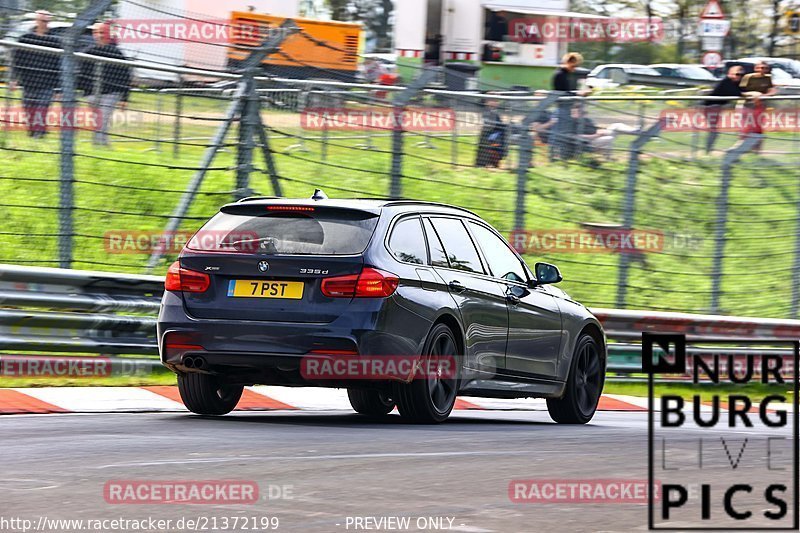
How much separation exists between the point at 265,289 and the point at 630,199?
7482 mm

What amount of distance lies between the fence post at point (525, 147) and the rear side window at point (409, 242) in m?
5.65

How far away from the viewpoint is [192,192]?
1403cm

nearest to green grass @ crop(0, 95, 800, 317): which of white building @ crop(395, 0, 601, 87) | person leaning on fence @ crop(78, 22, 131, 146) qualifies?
person leaning on fence @ crop(78, 22, 131, 146)

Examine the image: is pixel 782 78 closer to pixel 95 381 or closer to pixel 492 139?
pixel 492 139

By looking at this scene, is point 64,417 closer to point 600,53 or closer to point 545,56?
point 545,56

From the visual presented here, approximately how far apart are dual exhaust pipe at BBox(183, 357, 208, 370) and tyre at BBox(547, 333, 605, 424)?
9.89 ft

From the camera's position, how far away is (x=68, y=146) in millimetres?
12719

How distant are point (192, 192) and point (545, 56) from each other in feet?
67.9

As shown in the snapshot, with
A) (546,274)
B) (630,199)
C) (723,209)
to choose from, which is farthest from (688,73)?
(546,274)

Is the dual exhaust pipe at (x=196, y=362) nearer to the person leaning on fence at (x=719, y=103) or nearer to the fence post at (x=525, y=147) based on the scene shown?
the fence post at (x=525, y=147)

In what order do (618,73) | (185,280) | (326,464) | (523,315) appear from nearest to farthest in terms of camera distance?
(326,464) → (185,280) → (523,315) → (618,73)

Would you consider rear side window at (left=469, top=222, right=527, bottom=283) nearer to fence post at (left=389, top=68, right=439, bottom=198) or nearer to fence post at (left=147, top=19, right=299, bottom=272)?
fence post at (left=147, top=19, right=299, bottom=272)

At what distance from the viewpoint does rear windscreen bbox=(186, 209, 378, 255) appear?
958 cm

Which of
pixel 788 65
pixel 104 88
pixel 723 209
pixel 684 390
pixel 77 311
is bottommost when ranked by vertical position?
pixel 684 390
